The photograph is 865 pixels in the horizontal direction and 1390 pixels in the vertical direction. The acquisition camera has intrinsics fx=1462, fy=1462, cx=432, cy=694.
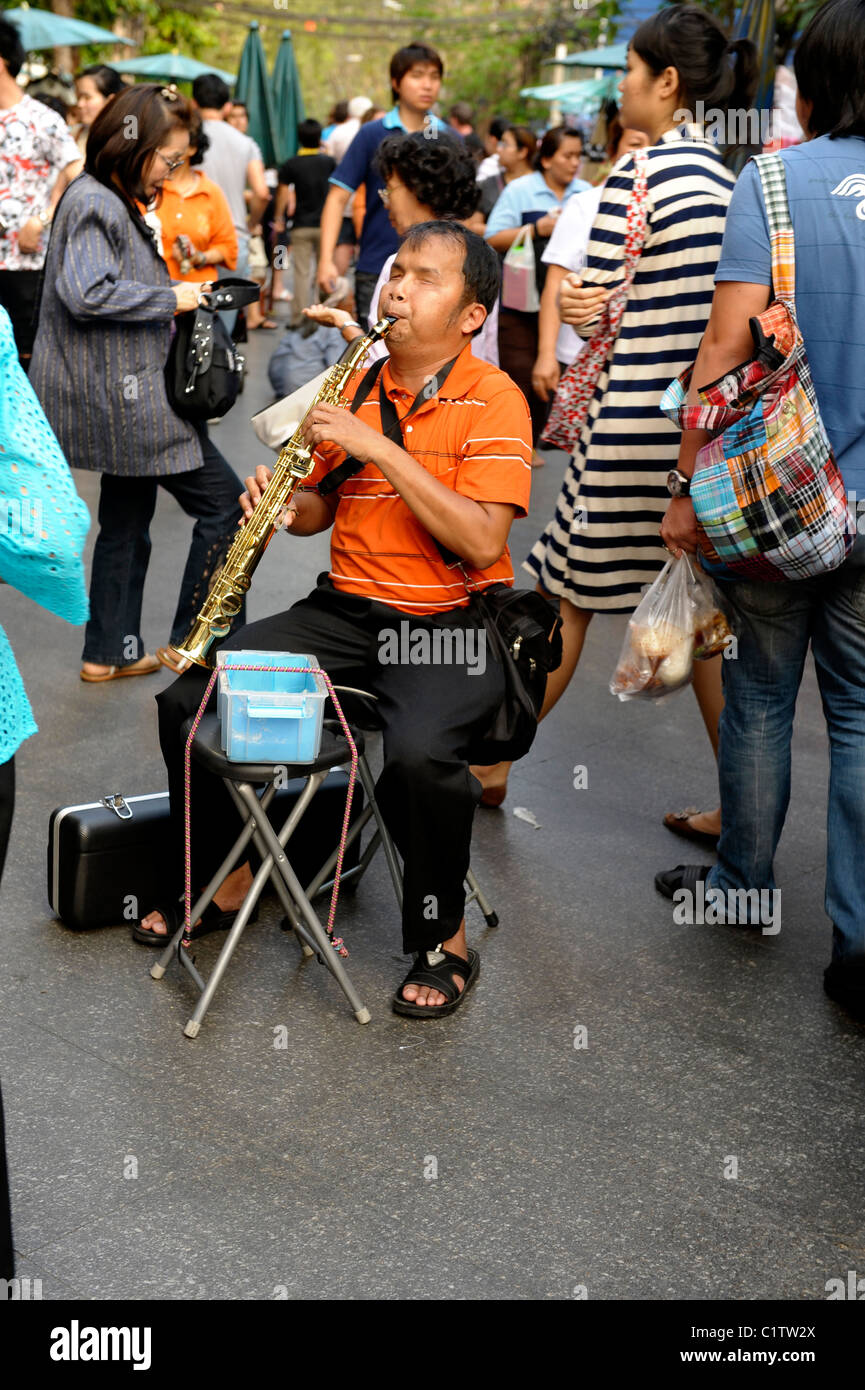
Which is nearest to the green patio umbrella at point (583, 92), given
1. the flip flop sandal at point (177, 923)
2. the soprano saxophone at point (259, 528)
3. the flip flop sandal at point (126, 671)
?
the flip flop sandal at point (126, 671)

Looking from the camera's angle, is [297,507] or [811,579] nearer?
[811,579]

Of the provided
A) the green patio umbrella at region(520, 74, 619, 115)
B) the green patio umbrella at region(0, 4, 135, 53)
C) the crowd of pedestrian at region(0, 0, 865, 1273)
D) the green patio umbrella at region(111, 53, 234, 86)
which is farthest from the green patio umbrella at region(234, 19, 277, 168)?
the crowd of pedestrian at region(0, 0, 865, 1273)

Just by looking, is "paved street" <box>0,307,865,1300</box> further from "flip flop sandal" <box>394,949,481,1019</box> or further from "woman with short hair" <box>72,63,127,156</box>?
"woman with short hair" <box>72,63,127,156</box>

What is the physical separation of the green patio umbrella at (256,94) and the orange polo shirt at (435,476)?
1578 cm

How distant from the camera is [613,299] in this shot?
4.17 metres

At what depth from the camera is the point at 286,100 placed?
19.4 m

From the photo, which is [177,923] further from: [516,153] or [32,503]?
[516,153]

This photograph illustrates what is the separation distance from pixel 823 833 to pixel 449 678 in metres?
1.65

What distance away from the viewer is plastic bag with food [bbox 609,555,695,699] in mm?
→ 3746

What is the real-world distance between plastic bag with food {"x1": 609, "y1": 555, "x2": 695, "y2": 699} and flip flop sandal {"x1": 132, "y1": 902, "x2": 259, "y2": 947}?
1.19 m

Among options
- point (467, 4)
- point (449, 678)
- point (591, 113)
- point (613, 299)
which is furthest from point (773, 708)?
point (467, 4)

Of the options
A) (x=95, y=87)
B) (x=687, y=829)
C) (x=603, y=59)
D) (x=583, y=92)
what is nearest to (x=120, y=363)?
(x=687, y=829)

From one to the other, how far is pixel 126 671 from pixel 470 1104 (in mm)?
2849

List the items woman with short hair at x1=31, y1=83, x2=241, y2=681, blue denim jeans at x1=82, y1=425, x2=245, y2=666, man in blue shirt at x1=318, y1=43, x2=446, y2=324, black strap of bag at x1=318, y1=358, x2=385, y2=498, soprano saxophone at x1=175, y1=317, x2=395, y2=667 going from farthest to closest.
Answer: man in blue shirt at x1=318, y1=43, x2=446, y2=324 < blue denim jeans at x1=82, y1=425, x2=245, y2=666 < woman with short hair at x1=31, y1=83, x2=241, y2=681 < black strap of bag at x1=318, y1=358, x2=385, y2=498 < soprano saxophone at x1=175, y1=317, x2=395, y2=667
